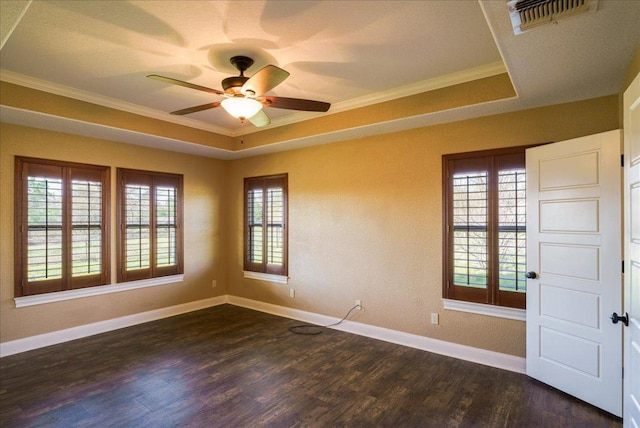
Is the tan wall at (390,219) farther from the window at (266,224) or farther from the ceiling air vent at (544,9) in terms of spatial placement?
the ceiling air vent at (544,9)

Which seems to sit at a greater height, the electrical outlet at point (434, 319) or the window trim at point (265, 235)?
the window trim at point (265, 235)

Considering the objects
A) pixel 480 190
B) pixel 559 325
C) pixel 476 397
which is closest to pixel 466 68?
pixel 480 190

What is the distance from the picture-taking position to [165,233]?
5117mm

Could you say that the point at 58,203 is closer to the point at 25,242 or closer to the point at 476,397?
the point at 25,242

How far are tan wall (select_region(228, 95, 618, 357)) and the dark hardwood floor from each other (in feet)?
1.38

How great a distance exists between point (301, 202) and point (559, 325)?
134 inches

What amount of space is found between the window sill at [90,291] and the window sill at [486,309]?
404cm

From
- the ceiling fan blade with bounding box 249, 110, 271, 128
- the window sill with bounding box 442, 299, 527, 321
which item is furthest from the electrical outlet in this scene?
the ceiling fan blade with bounding box 249, 110, 271, 128

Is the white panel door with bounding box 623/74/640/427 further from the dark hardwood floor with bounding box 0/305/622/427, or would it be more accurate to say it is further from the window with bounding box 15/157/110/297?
the window with bounding box 15/157/110/297

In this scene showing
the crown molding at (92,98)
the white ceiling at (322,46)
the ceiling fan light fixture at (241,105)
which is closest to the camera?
the white ceiling at (322,46)

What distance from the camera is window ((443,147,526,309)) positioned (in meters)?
3.29

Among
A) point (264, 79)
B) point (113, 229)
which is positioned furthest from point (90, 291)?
point (264, 79)

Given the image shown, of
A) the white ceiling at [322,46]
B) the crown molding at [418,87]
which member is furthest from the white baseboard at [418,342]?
the crown molding at [418,87]

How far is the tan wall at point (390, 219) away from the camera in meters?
3.31
